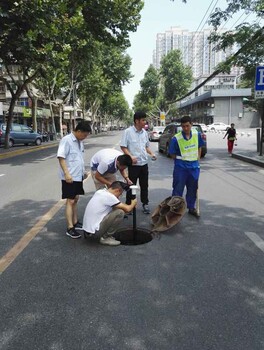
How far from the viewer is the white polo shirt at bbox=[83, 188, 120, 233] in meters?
4.28

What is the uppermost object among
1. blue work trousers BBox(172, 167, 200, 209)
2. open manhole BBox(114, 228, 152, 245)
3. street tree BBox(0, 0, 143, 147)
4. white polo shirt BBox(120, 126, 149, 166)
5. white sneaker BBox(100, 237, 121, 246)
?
street tree BBox(0, 0, 143, 147)

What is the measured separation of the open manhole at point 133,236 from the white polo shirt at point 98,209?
2.09 feet

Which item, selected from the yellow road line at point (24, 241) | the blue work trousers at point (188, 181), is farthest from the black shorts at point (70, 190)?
the blue work trousers at point (188, 181)

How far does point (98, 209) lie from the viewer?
4.30 metres

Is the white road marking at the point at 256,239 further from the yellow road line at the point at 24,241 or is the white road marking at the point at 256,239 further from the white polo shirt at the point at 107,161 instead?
the yellow road line at the point at 24,241

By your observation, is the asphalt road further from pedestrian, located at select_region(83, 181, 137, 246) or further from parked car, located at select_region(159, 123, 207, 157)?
parked car, located at select_region(159, 123, 207, 157)

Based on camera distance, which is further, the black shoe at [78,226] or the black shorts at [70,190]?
the black shoe at [78,226]

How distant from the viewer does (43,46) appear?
1419cm

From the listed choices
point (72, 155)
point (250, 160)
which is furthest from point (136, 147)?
point (250, 160)

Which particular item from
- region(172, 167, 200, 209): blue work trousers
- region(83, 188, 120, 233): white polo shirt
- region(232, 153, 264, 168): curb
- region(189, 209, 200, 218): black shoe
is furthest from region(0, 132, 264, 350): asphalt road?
region(232, 153, 264, 168): curb

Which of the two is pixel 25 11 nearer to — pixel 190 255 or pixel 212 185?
pixel 212 185

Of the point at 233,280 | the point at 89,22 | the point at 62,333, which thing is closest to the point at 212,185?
the point at 233,280

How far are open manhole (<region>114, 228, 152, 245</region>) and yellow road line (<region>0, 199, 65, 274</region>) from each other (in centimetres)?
119

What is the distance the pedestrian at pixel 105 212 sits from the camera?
14.1 ft
